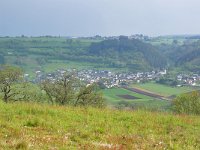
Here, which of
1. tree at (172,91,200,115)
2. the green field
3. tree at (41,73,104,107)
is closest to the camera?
tree at (41,73,104,107)

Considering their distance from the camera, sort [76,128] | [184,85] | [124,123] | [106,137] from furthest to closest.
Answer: [184,85] → [124,123] → [76,128] → [106,137]

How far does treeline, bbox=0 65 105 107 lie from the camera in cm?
5988

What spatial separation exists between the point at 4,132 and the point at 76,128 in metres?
3.35

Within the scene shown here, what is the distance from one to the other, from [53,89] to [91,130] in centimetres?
4567

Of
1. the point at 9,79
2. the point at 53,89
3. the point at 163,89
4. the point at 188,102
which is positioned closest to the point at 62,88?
the point at 53,89

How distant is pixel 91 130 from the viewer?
15.0 m

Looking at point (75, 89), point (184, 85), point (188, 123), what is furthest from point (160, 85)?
point (188, 123)

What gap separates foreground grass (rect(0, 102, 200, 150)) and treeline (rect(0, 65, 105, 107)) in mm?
39788

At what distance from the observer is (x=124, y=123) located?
59.0 feet

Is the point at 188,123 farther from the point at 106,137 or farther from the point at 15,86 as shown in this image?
the point at 15,86

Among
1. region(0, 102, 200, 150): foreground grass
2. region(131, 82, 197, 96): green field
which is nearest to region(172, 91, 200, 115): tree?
region(0, 102, 200, 150): foreground grass

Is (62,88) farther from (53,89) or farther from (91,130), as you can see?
(91,130)

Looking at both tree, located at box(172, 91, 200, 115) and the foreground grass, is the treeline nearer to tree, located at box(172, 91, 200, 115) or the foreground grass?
tree, located at box(172, 91, 200, 115)

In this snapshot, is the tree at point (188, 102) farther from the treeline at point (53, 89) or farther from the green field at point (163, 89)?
the green field at point (163, 89)
